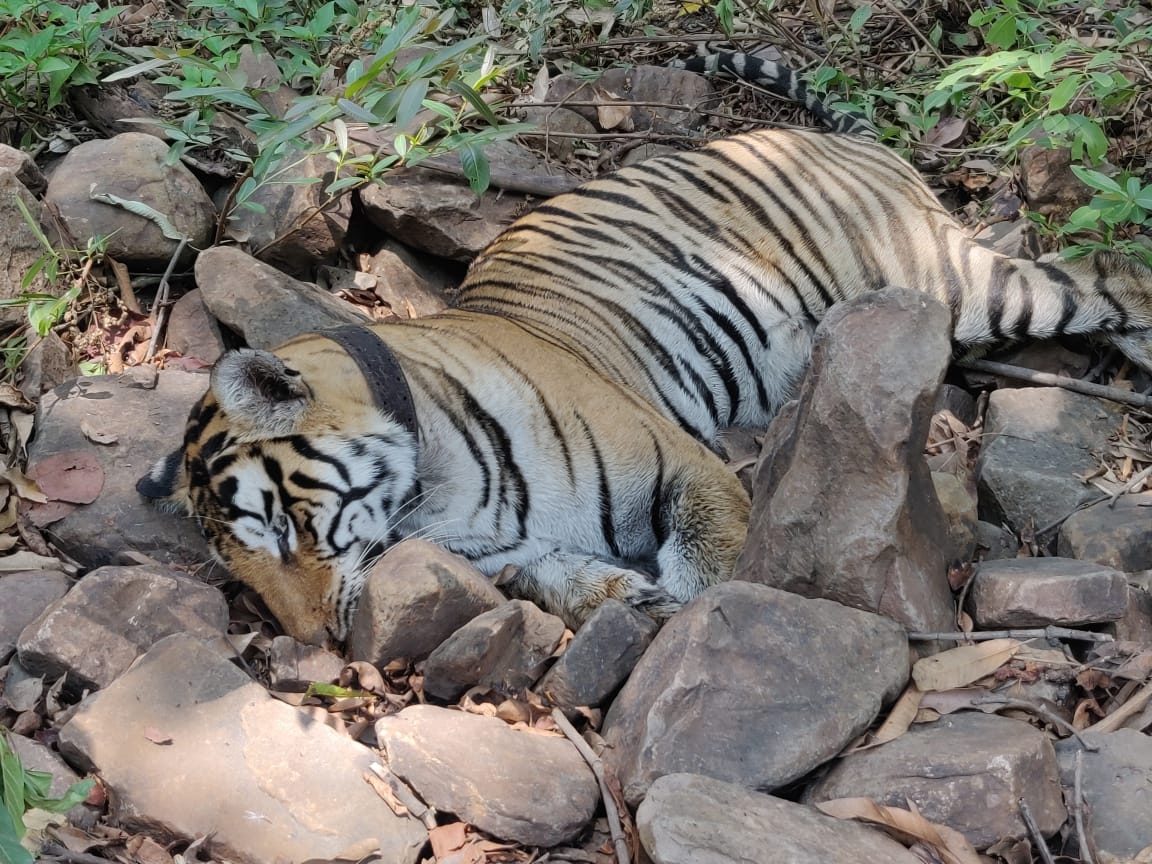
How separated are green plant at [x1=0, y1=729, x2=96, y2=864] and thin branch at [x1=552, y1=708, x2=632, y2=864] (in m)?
1.01

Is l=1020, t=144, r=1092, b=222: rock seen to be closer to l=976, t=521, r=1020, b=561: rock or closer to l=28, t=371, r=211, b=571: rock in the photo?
l=976, t=521, r=1020, b=561: rock

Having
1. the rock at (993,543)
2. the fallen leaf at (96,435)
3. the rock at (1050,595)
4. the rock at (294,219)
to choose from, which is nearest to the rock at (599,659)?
the rock at (1050,595)

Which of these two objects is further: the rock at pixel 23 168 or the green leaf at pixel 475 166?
the rock at pixel 23 168

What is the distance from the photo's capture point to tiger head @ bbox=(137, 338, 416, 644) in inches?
117

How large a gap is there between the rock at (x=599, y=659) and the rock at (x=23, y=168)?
2.57 m

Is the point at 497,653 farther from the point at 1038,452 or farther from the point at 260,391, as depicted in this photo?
the point at 1038,452

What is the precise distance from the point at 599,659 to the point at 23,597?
1515 mm

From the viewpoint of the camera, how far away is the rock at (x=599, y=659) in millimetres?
2695

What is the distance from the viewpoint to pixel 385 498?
10.2ft

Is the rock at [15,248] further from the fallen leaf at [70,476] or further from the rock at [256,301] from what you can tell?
the fallen leaf at [70,476]

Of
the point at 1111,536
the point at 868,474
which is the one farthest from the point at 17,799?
the point at 1111,536

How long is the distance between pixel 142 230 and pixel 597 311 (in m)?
1.65

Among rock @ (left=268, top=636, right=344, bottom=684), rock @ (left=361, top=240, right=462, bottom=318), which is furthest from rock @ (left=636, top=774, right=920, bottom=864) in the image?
rock @ (left=361, top=240, right=462, bottom=318)

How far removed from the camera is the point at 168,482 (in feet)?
10.6
